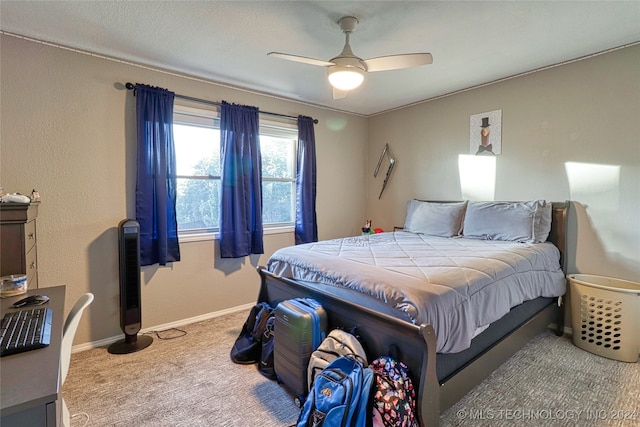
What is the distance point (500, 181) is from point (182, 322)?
355 cm

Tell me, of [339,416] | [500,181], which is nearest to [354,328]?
[339,416]

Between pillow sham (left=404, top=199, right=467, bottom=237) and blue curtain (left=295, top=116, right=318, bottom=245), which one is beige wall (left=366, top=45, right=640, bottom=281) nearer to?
pillow sham (left=404, top=199, right=467, bottom=237)

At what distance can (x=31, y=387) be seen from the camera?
827 millimetres

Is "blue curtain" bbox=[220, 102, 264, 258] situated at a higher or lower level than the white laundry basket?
higher

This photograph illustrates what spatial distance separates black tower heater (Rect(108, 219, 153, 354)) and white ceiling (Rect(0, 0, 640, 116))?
1.44m

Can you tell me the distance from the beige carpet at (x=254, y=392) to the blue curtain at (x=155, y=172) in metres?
0.92

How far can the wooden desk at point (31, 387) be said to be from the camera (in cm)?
77

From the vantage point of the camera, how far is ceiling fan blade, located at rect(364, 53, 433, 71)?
1996 millimetres

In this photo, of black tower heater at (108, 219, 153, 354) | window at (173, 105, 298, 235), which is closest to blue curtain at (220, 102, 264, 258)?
window at (173, 105, 298, 235)

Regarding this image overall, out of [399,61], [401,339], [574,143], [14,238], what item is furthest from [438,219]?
[14,238]

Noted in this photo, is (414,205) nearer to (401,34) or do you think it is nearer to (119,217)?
(401,34)

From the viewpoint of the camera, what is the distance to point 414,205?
3.88 meters

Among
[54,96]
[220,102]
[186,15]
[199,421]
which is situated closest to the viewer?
[199,421]

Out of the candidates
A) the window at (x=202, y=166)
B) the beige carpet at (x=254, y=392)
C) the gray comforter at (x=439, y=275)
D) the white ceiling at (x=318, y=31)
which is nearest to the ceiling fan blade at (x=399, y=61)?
the white ceiling at (x=318, y=31)
